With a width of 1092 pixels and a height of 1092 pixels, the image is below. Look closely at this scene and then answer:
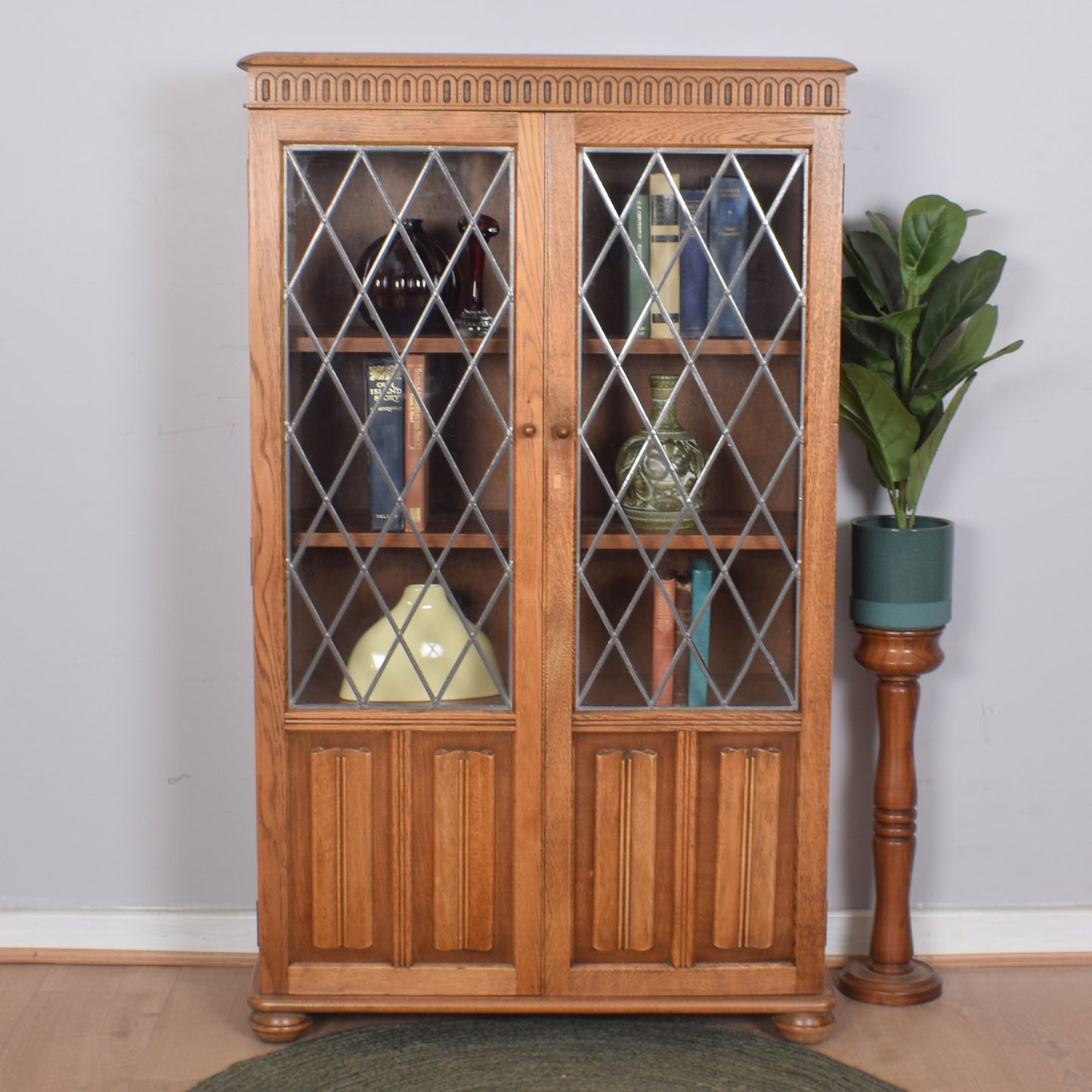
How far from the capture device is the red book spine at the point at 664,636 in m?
2.09

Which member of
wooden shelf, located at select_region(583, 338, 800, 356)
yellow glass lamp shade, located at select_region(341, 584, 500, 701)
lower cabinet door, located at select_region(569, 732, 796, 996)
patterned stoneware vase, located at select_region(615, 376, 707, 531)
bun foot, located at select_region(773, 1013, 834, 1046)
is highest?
wooden shelf, located at select_region(583, 338, 800, 356)

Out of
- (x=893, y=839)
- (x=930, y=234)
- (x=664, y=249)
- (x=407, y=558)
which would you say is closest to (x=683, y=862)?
(x=893, y=839)

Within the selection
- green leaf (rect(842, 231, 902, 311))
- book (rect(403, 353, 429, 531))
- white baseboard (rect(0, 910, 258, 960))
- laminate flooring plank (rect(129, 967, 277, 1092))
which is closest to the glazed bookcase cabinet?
book (rect(403, 353, 429, 531))

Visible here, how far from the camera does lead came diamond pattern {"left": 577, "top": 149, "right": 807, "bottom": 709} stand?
2000 mm

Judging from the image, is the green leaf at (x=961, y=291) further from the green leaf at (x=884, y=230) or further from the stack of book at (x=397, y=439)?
the stack of book at (x=397, y=439)

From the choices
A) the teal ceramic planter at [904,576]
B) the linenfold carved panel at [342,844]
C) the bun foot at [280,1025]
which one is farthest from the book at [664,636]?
the bun foot at [280,1025]

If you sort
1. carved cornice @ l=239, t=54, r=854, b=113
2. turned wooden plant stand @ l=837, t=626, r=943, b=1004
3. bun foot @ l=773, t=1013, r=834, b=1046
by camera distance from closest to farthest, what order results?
carved cornice @ l=239, t=54, r=854, b=113
bun foot @ l=773, t=1013, r=834, b=1046
turned wooden plant stand @ l=837, t=626, r=943, b=1004

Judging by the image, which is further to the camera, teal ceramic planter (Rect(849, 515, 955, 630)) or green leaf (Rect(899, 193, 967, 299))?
teal ceramic planter (Rect(849, 515, 955, 630))

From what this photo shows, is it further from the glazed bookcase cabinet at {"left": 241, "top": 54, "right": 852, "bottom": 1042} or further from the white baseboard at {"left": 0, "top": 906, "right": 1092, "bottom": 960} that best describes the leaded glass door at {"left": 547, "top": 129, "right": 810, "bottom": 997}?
the white baseboard at {"left": 0, "top": 906, "right": 1092, "bottom": 960}

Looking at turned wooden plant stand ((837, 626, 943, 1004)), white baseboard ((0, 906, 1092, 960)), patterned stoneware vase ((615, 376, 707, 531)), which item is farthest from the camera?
white baseboard ((0, 906, 1092, 960))

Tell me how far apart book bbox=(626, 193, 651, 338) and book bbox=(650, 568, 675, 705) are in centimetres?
42

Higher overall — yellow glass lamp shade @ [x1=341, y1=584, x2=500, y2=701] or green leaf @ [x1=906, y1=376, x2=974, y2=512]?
green leaf @ [x1=906, y1=376, x2=974, y2=512]

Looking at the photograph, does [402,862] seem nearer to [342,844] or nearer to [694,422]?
[342,844]

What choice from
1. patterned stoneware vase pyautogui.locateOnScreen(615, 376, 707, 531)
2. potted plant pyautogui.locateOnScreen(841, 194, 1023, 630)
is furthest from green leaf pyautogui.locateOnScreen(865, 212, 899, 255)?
patterned stoneware vase pyautogui.locateOnScreen(615, 376, 707, 531)
